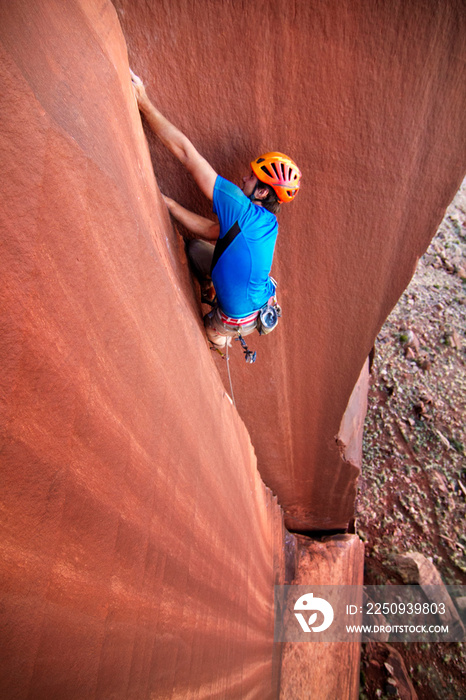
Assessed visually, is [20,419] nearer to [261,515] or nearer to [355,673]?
[261,515]

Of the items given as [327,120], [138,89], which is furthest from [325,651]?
[138,89]

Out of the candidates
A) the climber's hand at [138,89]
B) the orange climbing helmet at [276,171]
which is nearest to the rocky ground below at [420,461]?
the orange climbing helmet at [276,171]

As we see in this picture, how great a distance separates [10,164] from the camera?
0.98 metres

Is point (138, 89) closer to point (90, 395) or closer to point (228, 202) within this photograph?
point (228, 202)

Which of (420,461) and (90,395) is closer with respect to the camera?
(90,395)

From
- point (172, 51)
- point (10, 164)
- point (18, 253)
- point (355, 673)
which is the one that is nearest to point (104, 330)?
point (18, 253)

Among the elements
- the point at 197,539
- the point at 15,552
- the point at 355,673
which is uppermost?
the point at 197,539

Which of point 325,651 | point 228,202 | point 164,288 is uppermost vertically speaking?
point 228,202

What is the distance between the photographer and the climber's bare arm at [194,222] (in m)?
2.38

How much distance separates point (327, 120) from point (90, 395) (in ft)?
6.75

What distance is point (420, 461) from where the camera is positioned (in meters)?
7.51

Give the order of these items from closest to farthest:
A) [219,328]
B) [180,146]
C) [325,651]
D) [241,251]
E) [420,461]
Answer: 1. [180,146]
2. [241,251]
3. [219,328]
4. [325,651]
5. [420,461]

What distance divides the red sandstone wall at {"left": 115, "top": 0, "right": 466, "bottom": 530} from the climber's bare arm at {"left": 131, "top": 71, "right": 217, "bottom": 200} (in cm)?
13

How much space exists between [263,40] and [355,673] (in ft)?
21.5
